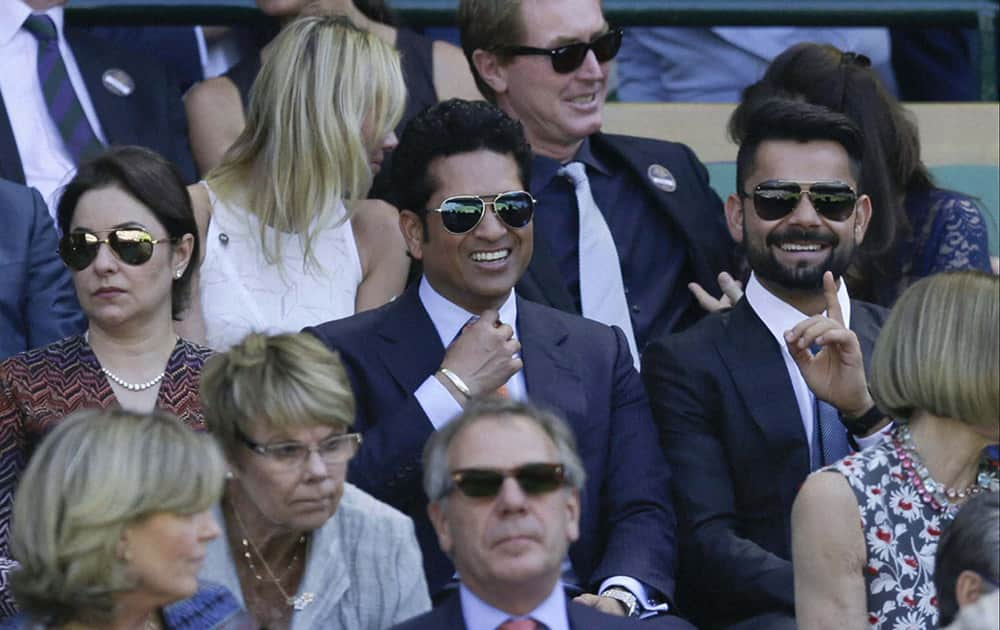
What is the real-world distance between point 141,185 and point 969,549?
2.31 metres

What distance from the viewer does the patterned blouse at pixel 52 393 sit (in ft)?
15.9

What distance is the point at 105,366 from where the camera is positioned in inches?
199

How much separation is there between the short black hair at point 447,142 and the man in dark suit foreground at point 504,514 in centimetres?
127

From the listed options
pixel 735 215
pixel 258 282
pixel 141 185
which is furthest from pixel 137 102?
pixel 735 215

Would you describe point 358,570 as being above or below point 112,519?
below

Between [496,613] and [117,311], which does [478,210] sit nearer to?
[117,311]

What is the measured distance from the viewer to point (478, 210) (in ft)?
17.0

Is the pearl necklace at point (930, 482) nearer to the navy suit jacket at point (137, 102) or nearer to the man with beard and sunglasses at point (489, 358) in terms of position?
the man with beard and sunglasses at point (489, 358)

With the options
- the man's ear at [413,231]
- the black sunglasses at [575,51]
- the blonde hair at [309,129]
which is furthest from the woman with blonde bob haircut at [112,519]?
the black sunglasses at [575,51]

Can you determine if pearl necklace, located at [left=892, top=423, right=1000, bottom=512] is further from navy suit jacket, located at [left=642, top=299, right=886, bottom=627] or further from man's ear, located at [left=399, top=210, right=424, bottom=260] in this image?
man's ear, located at [left=399, top=210, right=424, bottom=260]

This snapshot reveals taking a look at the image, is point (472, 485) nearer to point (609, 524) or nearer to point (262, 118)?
point (609, 524)

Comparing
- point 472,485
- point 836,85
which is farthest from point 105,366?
point 836,85

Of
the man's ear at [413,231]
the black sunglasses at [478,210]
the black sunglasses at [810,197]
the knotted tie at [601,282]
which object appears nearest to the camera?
the black sunglasses at [478,210]

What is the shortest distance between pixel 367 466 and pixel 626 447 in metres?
0.70
